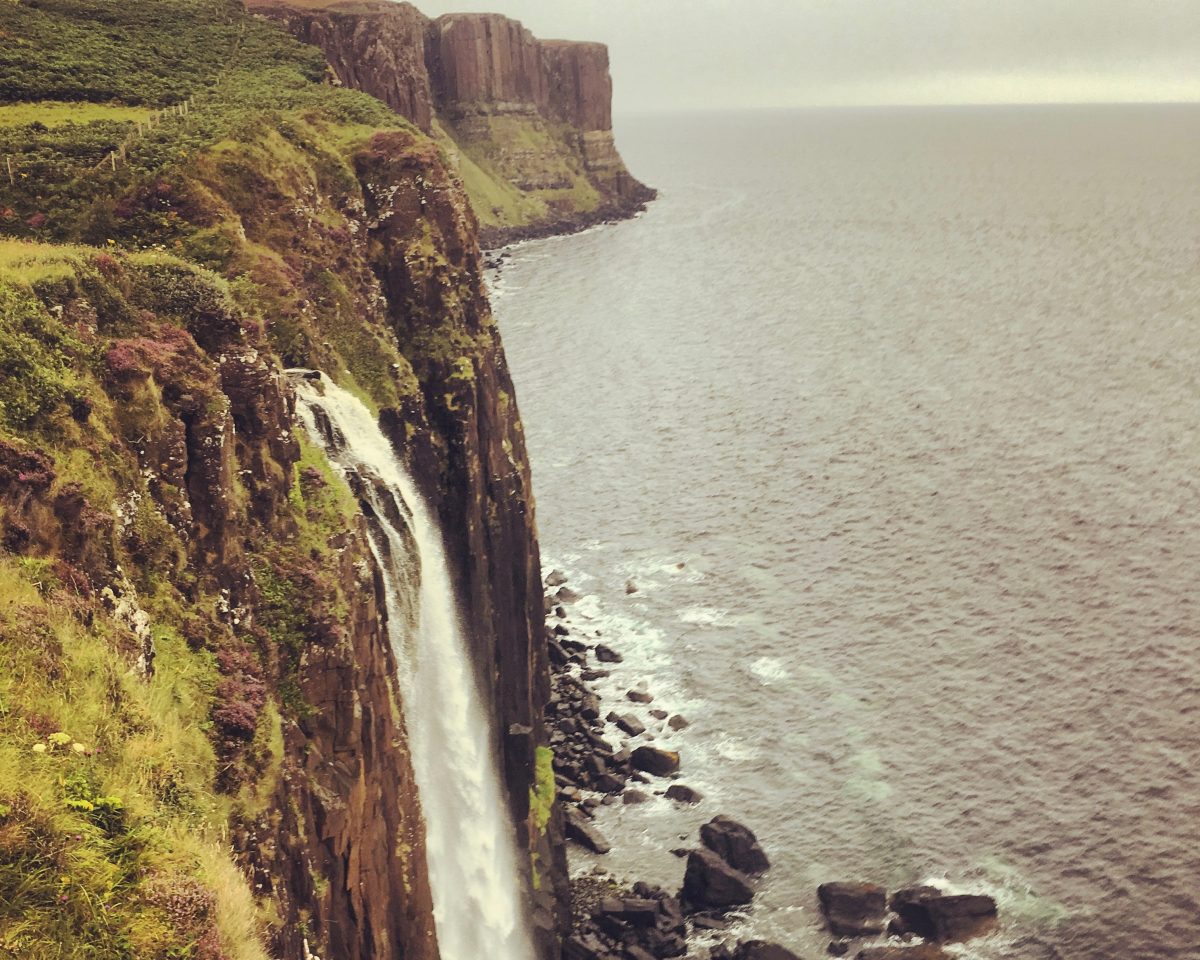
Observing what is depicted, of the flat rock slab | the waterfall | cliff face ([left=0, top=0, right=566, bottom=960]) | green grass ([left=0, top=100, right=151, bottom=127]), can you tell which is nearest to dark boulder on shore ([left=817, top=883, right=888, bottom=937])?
the flat rock slab

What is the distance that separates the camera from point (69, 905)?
12500 mm

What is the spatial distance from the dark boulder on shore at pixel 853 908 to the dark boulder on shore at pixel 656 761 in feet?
36.9

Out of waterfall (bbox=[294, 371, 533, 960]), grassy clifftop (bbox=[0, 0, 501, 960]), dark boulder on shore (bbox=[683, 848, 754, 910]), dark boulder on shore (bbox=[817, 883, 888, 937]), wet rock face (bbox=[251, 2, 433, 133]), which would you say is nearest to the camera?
grassy clifftop (bbox=[0, 0, 501, 960])

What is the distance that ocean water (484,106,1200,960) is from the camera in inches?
1940

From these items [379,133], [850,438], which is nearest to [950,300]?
[850,438]

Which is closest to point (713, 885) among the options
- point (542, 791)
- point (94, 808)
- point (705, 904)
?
point (705, 904)

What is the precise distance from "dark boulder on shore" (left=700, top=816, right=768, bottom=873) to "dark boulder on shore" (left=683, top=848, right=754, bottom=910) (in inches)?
36.1

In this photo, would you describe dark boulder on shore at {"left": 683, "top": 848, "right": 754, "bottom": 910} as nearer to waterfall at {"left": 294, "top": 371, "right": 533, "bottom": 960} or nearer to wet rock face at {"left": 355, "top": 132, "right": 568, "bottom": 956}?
wet rock face at {"left": 355, "top": 132, "right": 568, "bottom": 956}

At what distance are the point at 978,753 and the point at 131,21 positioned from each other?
6376 cm

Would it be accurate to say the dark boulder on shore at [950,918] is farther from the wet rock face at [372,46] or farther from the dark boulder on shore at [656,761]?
the wet rock face at [372,46]

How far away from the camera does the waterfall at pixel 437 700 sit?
32.6 meters

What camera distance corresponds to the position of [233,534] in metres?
22.8

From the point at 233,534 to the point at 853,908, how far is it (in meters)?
33.7

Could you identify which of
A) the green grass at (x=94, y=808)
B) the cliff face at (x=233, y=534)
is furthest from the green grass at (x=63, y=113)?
the green grass at (x=94, y=808)
